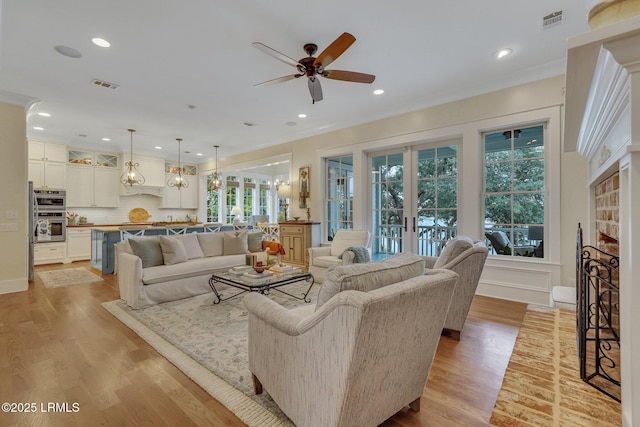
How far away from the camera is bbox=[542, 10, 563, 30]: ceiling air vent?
257 centimetres

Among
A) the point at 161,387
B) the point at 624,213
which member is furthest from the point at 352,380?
the point at 161,387

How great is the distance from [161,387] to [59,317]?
2.20 meters

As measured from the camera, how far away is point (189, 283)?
3.91 meters

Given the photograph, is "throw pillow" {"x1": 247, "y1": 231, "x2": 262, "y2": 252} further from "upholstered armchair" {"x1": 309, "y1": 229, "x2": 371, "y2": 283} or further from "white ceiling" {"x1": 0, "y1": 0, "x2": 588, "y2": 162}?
"white ceiling" {"x1": 0, "y1": 0, "x2": 588, "y2": 162}

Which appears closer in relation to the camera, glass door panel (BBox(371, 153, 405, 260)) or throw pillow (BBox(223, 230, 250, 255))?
throw pillow (BBox(223, 230, 250, 255))

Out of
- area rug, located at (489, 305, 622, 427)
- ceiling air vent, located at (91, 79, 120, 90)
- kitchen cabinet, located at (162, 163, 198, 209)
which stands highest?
ceiling air vent, located at (91, 79, 120, 90)

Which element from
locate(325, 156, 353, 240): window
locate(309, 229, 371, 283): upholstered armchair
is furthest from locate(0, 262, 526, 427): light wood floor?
locate(325, 156, 353, 240): window

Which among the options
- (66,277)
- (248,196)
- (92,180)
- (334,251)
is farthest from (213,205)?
(334,251)

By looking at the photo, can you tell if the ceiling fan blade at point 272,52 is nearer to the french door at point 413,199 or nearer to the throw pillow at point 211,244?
the french door at point 413,199

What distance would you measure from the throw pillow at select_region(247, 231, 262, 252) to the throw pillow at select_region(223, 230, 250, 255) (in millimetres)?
72

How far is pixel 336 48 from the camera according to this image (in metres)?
2.46

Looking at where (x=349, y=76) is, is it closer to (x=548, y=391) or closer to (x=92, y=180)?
(x=548, y=391)

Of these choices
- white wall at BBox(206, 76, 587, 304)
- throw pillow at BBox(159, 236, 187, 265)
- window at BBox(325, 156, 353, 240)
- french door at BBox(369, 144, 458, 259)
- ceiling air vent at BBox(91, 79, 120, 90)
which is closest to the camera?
white wall at BBox(206, 76, 587, 304)

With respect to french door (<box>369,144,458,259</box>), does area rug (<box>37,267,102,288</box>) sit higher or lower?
lower
